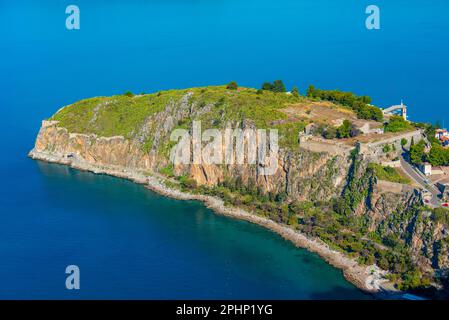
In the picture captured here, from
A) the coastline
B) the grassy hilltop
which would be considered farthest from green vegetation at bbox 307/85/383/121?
the coastline

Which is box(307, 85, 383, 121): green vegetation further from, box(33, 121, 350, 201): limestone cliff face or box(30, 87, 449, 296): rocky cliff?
box(33, 121, 350, 201): limestone cliff face

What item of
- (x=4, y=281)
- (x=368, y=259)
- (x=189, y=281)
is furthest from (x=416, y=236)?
(x=4, y=281)

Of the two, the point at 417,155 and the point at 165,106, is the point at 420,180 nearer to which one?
the point at 417,155

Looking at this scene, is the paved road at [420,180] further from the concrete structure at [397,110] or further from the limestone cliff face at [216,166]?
the concrete structure at [397,110]

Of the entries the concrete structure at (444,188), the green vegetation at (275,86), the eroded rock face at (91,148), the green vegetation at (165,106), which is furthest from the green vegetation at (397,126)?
the eroded rock face at (91,148)

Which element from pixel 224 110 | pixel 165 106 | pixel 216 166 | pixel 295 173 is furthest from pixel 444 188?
pixel 165 106

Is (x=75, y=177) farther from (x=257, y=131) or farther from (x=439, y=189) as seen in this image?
(x=439, y=189)

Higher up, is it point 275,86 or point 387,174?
point 275,86
